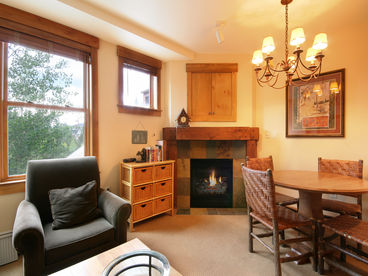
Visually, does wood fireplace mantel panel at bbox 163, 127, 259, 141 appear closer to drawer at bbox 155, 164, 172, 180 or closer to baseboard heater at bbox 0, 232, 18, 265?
drawer at bbox 155, 164, 172, 180

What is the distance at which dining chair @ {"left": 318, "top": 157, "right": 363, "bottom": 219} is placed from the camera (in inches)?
69.1

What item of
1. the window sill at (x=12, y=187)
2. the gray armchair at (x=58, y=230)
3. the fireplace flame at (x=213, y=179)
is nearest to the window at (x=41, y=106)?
the window sill at (x=12, y=187)

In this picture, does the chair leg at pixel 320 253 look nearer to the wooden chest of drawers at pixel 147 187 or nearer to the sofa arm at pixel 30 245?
the wooden chest of drawers at pixel 147 187

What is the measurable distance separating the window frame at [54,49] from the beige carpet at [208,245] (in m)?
1.40

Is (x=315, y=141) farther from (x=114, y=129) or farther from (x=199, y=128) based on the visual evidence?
(x=114, y=129)

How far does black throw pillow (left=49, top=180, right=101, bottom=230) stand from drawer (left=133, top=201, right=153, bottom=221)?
1.95 feet

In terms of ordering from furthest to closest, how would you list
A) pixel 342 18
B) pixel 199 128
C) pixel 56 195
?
pixel 199 128
pixel 342 18
pixel 56 195

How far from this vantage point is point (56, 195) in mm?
1637

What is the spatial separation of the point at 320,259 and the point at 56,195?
2.53 m

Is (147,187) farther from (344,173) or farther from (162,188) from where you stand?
(344,173)

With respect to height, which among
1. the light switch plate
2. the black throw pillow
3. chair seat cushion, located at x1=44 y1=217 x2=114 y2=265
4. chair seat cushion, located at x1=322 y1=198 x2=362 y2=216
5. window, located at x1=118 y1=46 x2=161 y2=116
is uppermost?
window, located at x1=118 y1=46 x2=161 y2=116

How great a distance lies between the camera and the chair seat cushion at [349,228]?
1270 mm

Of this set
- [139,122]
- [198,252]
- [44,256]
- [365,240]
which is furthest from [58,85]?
[365,240]

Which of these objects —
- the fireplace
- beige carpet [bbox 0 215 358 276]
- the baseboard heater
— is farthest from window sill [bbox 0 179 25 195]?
the fireplace
